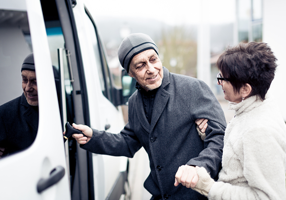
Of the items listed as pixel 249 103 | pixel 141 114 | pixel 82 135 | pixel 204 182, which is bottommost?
pixel 204 182

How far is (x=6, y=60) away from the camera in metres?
1.24

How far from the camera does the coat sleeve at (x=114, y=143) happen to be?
165 centimetres

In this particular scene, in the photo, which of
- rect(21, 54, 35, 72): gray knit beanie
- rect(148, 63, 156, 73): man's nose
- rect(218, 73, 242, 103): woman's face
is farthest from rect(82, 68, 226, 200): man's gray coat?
rect(21, 54, 35, 72): gray knit beanie

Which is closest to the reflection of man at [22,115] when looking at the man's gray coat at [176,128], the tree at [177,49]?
the man's gray coat at [176,128]

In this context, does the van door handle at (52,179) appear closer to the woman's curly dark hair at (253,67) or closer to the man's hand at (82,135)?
the man's hand at (82,135)

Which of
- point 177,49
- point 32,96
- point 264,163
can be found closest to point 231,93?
point 264,163

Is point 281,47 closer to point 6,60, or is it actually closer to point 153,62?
point 153,62

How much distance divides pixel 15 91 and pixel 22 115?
128 mm

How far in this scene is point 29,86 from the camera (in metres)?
1.21

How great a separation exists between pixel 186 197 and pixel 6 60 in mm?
1312

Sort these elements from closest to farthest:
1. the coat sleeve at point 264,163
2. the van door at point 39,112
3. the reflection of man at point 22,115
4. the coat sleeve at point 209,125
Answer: the van door at point 39,112 → the coat sleeve at point 264,163 → the reflection of man at point 22,115 → the coat sleeve at point 209,125

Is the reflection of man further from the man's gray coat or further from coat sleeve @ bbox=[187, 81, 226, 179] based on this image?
coat sleeve @ bbox=[187, 81, 226, 179]

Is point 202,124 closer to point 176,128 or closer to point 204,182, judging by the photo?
point 176,128

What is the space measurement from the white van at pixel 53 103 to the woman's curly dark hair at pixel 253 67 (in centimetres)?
88
